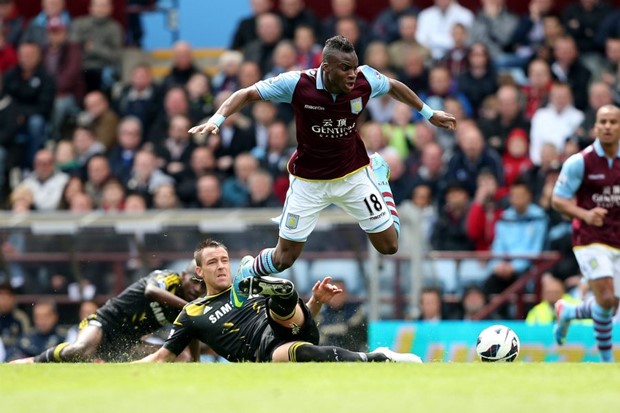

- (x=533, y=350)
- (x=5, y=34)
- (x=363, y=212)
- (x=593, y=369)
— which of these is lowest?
(x=533, y=350)

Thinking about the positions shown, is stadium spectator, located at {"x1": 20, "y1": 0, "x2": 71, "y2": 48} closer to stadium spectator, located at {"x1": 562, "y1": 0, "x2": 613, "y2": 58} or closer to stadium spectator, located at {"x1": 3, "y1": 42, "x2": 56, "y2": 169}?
stadium spectator, located at {"x1": 3, "y1": 42, "x2": 56, "y2": 169}

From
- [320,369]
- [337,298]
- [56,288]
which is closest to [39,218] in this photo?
[56,288]

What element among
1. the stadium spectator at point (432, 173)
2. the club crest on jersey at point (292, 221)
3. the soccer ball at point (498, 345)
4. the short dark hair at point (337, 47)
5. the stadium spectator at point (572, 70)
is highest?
the short dark hair at point (337, 47)

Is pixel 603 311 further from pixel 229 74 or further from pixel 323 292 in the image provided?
pixel 229 74

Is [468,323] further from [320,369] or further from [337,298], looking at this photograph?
[320,369]

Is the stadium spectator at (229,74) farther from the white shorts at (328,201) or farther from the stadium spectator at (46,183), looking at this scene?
the white shorts at (328,201)

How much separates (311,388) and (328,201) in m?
3.18

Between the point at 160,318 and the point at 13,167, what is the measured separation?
7.79 metres

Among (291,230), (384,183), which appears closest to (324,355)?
(291,230)

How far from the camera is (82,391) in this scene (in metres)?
9.54

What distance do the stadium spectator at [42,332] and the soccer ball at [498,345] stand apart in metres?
6.02

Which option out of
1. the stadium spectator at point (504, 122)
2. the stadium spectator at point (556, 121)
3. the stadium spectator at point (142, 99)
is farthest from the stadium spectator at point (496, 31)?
the stadium spectator at point (142, 99)

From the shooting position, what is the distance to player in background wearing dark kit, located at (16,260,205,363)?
13.7 m

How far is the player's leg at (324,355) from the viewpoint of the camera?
11852mm
